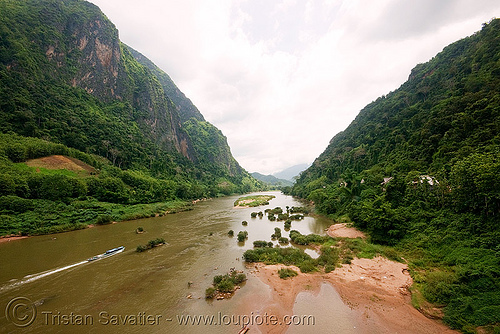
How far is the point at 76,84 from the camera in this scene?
8812 centimetres

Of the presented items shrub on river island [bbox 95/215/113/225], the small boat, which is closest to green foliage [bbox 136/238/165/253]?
the small boat

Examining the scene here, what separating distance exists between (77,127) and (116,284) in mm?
76202

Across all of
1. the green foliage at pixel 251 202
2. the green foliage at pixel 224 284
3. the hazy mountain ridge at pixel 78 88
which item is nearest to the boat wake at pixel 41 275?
the green foliage at pixel 224 284

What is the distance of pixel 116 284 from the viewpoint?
1588 centimetres

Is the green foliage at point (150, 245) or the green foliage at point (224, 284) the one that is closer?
the green foliage at point (224, 284)

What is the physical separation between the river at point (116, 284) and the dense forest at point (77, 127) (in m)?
11.4

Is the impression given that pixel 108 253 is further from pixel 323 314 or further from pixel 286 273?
pixel 323 314

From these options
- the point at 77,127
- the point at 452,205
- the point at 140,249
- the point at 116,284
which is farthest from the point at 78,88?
the point at 452,205

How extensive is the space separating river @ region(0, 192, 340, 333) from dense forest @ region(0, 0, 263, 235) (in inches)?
449

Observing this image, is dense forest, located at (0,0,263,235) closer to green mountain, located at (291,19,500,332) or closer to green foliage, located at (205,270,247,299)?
green foliage, located at (205,270,247,299)

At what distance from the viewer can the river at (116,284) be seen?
37.9 feet

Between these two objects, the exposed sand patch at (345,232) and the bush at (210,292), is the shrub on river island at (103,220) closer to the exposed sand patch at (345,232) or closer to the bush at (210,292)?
the bush at (210,292)

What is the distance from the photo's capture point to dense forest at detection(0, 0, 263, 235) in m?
35.9

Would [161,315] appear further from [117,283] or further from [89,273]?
[89,273]
